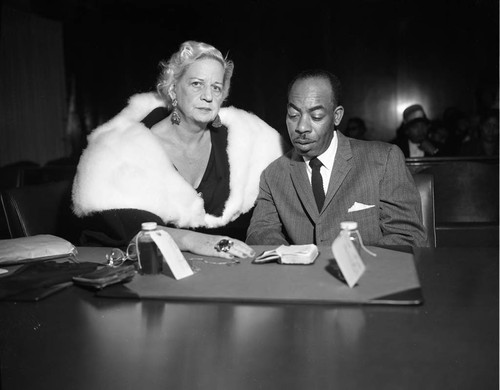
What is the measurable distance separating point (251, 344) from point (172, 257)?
0.48 meters

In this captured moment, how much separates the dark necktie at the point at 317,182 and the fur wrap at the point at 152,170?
0.30m

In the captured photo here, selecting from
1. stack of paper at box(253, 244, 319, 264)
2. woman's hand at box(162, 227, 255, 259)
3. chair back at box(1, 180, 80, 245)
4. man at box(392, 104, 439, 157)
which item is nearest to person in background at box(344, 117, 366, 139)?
man at box(392, 104, 439, 157)

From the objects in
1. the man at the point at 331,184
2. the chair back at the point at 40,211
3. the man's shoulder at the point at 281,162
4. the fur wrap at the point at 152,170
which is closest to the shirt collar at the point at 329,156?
the man at the point at 331,184

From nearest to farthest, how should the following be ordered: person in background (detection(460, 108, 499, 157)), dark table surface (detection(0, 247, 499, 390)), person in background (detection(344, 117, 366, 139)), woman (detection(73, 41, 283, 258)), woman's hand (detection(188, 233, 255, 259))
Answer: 1. dark table surface (detection(0, 247, 499, 390))
2. woman's hand (detection(188, 233, 255, 259))
3. woman (detection(73, 41, 283, 258))
4. person in background (detection(460, 108, 499, 157))
5. person in background (detection(344, 117, 366, 139))

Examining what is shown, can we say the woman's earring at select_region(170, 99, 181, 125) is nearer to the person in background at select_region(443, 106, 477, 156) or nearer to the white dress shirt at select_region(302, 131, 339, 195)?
the white dress shirt at select_region(302, 131, 339, 195)

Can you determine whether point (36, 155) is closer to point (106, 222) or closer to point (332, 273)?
point (106, 222)

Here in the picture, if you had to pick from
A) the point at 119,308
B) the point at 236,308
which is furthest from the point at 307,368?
the point at 119,308

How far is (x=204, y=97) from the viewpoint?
7.47ft

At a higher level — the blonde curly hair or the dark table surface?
the blonde curly hair

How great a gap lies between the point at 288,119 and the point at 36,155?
22.8 ft

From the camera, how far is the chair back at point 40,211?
2.07 meters

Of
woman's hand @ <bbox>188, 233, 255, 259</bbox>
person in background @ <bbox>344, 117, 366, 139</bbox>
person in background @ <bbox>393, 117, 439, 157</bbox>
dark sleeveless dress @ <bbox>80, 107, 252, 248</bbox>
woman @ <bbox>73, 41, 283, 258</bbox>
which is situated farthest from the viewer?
person in background @ <bbox>344, 117, 366, 139</bbox>

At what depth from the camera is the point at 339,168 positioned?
207 cm

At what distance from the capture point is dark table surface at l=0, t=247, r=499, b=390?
0.85 meters
